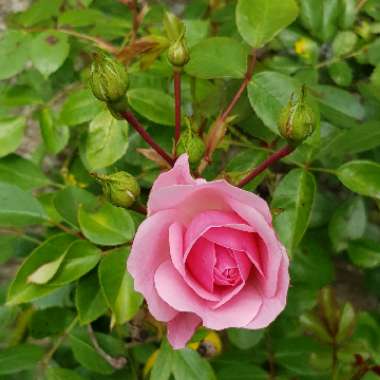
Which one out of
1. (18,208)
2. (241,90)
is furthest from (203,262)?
(18,208)

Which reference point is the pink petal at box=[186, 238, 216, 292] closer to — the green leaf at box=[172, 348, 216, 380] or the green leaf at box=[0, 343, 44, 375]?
the green leaf at box=[172, 348, 216, 380]

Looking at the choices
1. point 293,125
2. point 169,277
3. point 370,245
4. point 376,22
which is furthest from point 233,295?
point 376,22

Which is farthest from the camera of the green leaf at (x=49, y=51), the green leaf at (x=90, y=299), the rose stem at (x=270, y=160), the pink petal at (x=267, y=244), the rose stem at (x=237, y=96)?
the green leaf at (x=49, y=51)

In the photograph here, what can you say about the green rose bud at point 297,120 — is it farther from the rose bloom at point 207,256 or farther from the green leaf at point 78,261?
the green leaf at point 78,261

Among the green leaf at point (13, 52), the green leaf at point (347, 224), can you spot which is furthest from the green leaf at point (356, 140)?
Answer: the green leaf at point (13, 52)

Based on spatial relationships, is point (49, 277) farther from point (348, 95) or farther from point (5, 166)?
point (348, 95)
